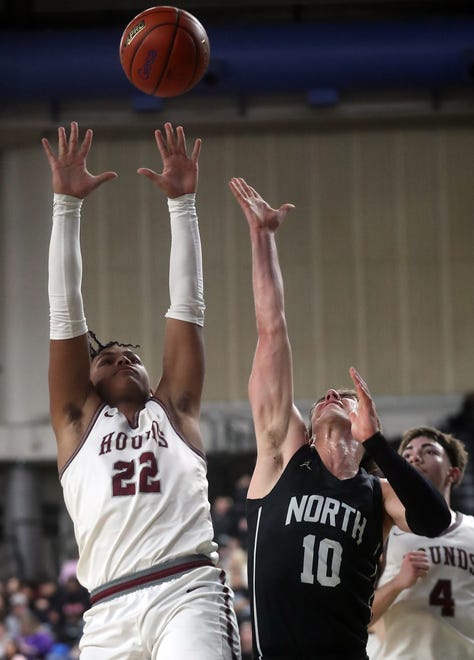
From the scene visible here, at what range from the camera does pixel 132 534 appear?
14.0 ft

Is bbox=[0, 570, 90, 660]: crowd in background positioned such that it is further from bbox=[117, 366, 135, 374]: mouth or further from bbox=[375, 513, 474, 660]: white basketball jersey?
bbox=[117, 366, 135, 374]: mouth

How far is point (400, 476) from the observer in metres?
3.98

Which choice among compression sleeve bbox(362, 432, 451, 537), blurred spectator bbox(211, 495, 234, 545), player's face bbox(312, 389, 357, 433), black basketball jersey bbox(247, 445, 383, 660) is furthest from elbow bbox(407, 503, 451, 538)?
blurred spectator bbox(211, 495, 234, 545)

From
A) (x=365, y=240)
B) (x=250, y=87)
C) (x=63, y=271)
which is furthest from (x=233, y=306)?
(x=63, y=271)

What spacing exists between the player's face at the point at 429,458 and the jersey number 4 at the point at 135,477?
1.97 metres

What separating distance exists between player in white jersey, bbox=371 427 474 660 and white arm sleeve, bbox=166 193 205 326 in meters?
1.74

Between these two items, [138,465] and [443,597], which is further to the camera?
[443,597]

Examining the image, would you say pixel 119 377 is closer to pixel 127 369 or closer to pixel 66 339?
pixel 127 369

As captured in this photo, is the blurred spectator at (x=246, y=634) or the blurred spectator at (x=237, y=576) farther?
the blurred spectator at (x=237, y=576)

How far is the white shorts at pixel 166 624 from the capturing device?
4.03 m

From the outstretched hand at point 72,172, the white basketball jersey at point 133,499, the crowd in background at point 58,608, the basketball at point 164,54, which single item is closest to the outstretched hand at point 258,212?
the outstretched hand at point 72,172

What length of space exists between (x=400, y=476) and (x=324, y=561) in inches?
21.1

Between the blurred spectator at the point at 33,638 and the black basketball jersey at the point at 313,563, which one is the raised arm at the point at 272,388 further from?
the blurred spectator at the point at 33,638

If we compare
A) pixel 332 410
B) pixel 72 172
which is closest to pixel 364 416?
pixel 332 410
